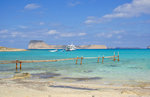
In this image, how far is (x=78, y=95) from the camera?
7582 mm

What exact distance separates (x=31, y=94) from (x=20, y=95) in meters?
0.44

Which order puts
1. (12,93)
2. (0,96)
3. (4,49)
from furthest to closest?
1. (4,49)
2. (12,93)
3. (0,96)

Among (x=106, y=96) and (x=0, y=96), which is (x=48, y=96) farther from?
(x=106, y=96)

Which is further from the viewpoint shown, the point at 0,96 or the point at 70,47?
the point at 70,47

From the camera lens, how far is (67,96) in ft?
24.4

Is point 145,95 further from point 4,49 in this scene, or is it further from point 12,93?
point 4,49

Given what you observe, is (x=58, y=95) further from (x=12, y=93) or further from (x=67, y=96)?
(x=12, y=93)

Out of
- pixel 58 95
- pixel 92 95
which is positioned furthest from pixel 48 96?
pixel 92 95

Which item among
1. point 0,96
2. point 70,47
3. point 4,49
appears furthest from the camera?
point 70,47

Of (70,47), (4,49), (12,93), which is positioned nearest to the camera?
(12,93)

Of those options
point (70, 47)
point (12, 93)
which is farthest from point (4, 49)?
point (12, 93)

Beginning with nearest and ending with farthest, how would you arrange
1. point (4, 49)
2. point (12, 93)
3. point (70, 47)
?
1. point (12, 93)
2. point (4, 49)
3. point (70, 47)

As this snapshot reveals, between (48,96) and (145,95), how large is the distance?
411 centimetres

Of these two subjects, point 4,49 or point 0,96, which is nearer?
point 0,96
